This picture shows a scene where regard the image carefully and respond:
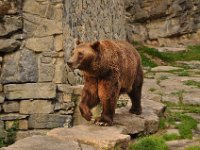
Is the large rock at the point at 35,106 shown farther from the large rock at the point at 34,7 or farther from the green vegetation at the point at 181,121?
the green vegetation at the point at 181,121

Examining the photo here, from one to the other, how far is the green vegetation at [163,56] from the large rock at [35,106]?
771cm

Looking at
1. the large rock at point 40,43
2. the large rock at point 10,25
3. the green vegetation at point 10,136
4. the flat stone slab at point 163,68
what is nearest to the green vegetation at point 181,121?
the large rock at point 40,43

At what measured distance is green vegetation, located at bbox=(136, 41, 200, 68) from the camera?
19.0 metres

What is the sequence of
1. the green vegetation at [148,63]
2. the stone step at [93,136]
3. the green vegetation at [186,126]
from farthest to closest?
the green vegetation at [148,63] < the green vegetation at [186,126] < the stone step at [93,136]

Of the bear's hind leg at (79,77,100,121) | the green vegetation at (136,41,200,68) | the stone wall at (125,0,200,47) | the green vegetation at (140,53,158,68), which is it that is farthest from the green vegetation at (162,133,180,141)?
the stone wall at (125,0,200,47)

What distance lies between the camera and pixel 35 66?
11.1 metres

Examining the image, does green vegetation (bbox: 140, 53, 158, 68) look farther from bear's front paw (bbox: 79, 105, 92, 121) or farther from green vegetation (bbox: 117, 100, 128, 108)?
bear's front paw (bbox: 79, 105, 92, 121)

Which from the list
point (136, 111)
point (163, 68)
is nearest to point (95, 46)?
point (136, 111)

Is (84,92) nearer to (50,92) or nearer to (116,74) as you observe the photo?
(116,74)

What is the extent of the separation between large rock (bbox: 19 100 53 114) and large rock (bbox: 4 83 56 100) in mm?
108

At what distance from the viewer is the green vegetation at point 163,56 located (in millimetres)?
19050

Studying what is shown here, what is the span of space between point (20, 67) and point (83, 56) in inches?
175

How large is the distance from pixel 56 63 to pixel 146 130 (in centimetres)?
363

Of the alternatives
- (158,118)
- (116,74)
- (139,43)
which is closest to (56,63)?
(158,118)
